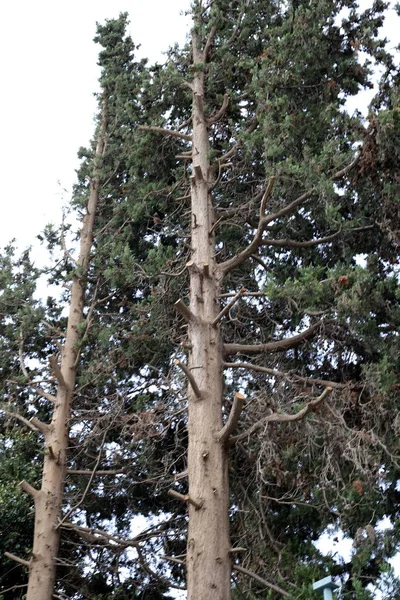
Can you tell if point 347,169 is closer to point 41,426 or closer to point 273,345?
point 273,345

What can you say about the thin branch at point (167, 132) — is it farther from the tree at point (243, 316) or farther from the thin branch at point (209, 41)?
the thin branch at point (209, 41)

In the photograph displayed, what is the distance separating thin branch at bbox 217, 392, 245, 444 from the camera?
6.27 meters

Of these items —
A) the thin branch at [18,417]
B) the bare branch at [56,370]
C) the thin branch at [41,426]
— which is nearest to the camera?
the bare branch at [56,370]

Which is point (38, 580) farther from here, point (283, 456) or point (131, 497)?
point (283, 456)

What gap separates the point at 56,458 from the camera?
9.71m

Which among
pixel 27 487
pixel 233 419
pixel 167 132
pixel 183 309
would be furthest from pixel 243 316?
pixel 27 487

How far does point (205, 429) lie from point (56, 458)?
3481mm

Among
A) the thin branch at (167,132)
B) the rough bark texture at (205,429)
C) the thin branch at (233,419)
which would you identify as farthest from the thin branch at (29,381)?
the thin branch at (233,419)

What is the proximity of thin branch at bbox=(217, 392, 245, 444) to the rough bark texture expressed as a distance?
9cm

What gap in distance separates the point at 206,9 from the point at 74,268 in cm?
488

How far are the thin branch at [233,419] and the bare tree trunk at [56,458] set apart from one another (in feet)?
11.0

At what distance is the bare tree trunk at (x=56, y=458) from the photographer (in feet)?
28.9

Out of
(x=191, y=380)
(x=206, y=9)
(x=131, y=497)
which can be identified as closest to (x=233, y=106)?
(x=206, y=9)

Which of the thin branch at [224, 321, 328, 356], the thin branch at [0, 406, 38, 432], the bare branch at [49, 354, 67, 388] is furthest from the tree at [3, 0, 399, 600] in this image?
the thin branch at [0, 406, 38, 432]
